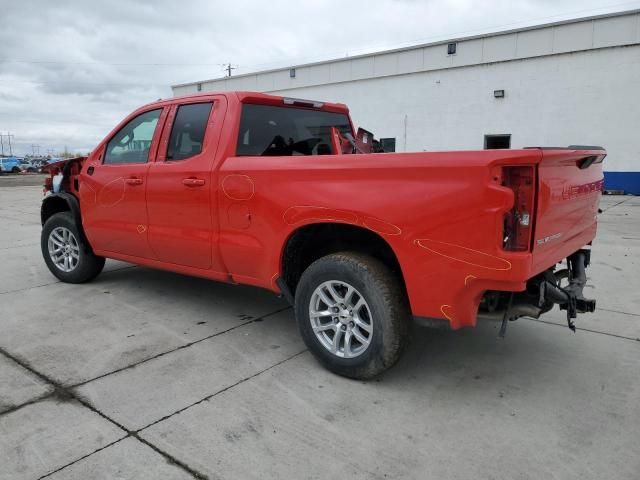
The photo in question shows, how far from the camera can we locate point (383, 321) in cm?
299

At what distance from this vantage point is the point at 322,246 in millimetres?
3734

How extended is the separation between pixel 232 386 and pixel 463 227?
1.76 m

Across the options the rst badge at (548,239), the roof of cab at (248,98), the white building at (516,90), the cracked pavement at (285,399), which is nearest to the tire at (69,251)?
the cracked pavement at (285,399)

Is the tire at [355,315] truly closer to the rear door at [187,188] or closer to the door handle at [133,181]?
the rear door at [187,188]

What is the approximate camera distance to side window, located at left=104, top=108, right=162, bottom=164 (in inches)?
179

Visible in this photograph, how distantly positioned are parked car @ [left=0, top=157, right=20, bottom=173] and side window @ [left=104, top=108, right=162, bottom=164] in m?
47.1

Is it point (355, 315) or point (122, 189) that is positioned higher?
point (122, 189)

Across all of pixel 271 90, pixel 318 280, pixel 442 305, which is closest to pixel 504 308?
pixel 442 305

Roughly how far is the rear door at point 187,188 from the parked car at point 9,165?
47922mm

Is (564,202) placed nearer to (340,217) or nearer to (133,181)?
(340,217)

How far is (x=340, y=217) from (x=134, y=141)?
2.61 m

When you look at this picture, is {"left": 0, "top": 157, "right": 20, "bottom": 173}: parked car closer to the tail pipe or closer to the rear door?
the rear door

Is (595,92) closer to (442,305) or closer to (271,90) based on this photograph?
(271,90)

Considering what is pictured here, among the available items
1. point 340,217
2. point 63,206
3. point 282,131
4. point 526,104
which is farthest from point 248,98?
point 526,104
